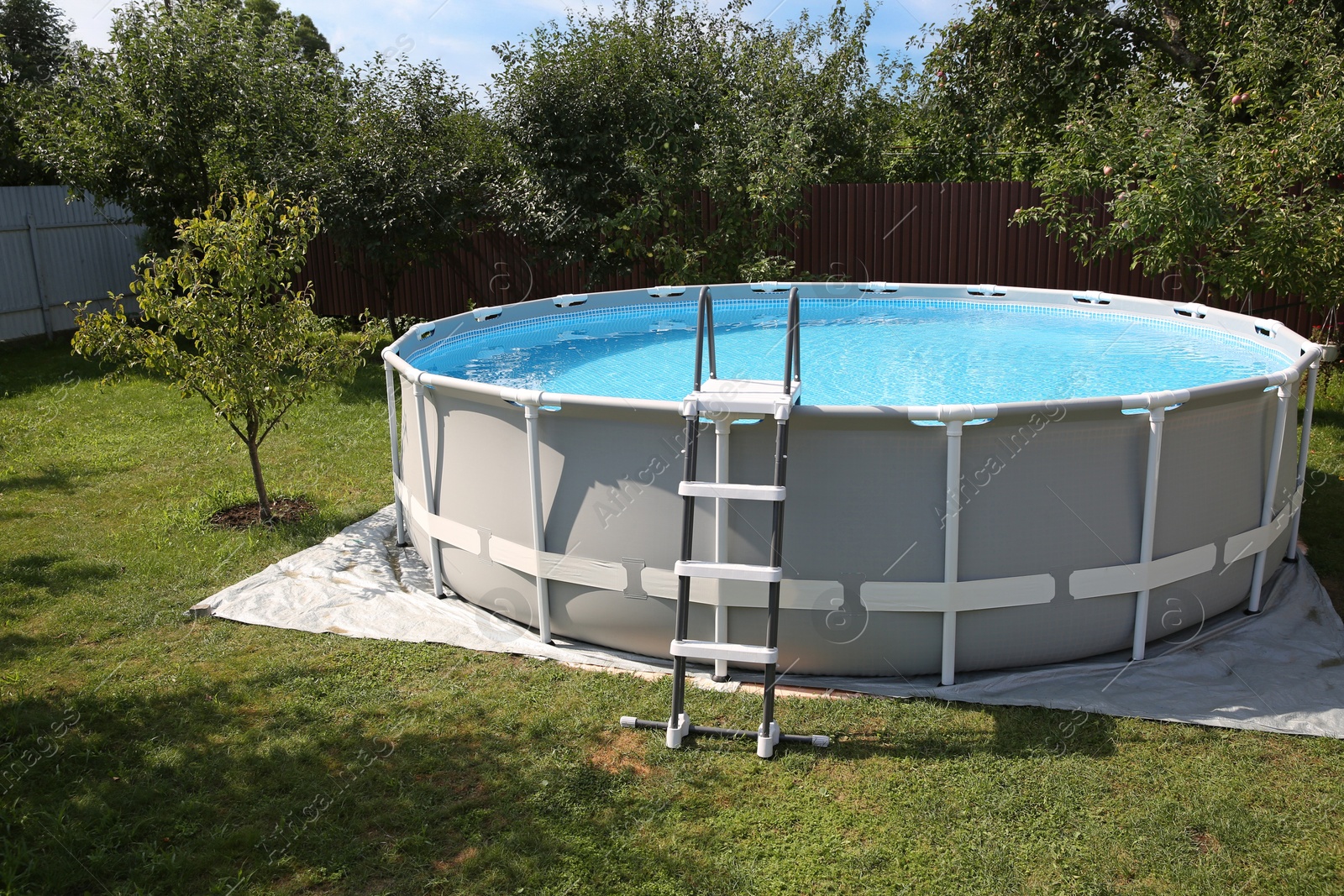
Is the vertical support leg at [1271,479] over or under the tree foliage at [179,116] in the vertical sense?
under

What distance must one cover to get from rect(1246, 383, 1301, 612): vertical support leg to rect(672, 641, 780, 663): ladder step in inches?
114

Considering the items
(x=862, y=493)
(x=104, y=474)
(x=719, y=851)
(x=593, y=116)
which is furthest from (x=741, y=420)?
(x=593, y=116)

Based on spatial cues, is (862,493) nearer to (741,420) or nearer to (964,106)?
(741,420)

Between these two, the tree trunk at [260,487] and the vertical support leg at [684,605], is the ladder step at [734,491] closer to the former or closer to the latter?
the vertical support leg at [684,605]

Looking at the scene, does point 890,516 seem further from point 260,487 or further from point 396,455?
point 260,487

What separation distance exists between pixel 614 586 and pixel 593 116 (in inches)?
349

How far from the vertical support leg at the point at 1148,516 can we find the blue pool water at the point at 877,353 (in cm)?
191

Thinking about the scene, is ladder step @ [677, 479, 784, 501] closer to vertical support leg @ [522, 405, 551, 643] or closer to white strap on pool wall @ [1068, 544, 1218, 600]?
vertical support leg @ [522, 405, 551, 643]

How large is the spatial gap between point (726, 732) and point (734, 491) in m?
1.02

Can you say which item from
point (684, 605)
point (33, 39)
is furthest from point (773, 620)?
point (33, 39)

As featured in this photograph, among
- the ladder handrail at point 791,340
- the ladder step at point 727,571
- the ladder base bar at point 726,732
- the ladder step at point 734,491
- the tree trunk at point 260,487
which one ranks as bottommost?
the ladder base bar at point 726,732

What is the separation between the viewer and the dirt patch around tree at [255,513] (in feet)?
22.7

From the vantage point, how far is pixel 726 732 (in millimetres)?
4172

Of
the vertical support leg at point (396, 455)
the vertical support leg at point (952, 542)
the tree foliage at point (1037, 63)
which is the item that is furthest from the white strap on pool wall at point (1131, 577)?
the tree foliage at point (1037, 63)
